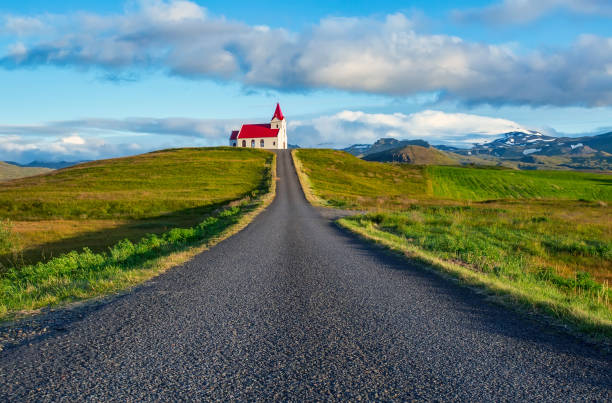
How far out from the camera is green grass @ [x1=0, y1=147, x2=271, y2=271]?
33.9 metres

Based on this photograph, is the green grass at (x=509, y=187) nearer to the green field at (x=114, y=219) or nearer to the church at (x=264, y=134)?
the green field at (x=114, y=219)

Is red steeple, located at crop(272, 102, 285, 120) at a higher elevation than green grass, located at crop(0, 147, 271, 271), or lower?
higher

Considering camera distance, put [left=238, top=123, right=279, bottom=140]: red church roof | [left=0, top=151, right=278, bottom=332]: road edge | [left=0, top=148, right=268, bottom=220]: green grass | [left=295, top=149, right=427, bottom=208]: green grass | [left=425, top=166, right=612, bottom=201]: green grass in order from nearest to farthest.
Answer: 1. [left=0, top=151, right=278, bottom=332]: road edge
2. [left=0, top=148, right=268, bottom=220]: green grass
3. [left=295, top=149, right=427, bottom=208]: green grass
4. [left=425, top=166, right=612, bottom=201]: green grass
5. [left=238, top=123, right=279, bottom=140]: red church roof

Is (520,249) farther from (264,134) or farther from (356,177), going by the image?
(264,134)

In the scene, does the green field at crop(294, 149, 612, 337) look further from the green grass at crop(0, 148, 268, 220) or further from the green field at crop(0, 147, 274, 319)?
the green grass at crop(0, 148, 268, 220)

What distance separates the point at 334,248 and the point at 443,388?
1068 centimetres

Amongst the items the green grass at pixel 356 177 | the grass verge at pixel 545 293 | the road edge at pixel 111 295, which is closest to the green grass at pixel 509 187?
the green grass at pixel 356 177

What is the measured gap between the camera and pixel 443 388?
423 centimetres

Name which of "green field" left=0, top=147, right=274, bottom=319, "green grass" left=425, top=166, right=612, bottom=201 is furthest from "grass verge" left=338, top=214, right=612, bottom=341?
"green grass" left=425, top=166, right=612, bottom=201

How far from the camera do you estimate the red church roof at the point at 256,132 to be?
12375cm

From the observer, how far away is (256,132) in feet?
411

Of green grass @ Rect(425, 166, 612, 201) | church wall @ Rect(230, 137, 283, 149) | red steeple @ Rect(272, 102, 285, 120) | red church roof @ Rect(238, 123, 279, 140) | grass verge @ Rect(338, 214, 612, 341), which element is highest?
red steeple @ Rect(272, 102, 285, 120)

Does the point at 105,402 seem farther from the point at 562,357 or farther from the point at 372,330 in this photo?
the point at 562,357

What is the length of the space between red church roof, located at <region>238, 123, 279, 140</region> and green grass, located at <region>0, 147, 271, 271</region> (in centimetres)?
3356
